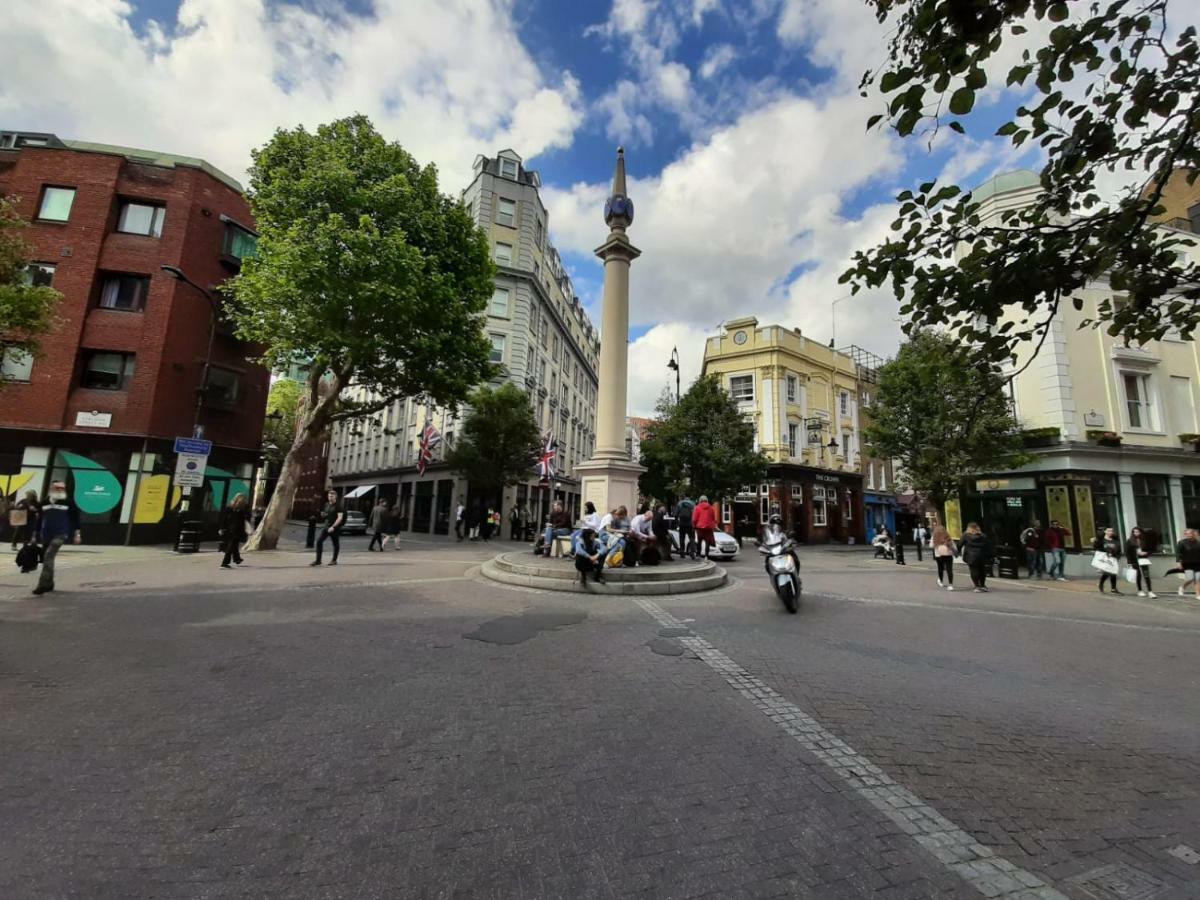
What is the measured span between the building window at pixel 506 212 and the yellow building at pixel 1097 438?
88.8 feet

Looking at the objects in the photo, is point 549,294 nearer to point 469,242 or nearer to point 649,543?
point 469,242

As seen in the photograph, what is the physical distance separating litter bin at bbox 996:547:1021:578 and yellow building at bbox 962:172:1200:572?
2.67 meters

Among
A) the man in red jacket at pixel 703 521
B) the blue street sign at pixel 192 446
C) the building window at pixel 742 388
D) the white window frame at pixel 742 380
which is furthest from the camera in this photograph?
the building window at pixel 742 388

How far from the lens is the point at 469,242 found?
59.1ft

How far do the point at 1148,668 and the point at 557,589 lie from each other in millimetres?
8285

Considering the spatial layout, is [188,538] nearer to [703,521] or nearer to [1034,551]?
[703,521]

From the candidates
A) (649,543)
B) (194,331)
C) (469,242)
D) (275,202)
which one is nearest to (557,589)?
(649,543)

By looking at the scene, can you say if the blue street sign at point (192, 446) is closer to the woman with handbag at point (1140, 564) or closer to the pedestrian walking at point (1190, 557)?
the woman with handbag at point (1140, 564)

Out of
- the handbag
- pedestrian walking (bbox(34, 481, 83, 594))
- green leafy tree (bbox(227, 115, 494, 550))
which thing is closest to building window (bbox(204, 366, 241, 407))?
green leafy tree (bbox(227, 115, 494, 550))

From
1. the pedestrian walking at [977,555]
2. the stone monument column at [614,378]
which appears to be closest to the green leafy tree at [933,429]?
the pedestrian walking at [977,555]

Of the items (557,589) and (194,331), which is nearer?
(557,589)

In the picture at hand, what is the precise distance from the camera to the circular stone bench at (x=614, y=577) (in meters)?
10.1

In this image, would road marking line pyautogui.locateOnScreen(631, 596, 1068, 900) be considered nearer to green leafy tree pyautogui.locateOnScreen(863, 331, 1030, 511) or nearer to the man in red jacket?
the man in red jacket

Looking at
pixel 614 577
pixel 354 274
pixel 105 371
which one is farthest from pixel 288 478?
pixel 614 577
